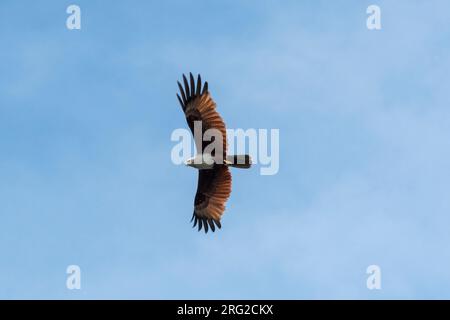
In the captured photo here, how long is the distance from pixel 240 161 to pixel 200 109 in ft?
5.96

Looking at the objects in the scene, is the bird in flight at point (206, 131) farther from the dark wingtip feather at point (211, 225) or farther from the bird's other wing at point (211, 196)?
the dark wingtip feather at point (211, 225)

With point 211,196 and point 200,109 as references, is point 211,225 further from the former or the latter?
point 200,109

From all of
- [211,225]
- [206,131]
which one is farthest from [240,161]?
[211,225]

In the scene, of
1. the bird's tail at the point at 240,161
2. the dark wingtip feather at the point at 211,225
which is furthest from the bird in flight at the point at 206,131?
the dark wingtip feather at the point at 211,225

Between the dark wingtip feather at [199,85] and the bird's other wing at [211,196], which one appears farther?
the bird's other wing at [211,196]

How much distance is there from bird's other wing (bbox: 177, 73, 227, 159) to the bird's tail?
301mm

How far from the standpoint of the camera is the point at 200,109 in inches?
874

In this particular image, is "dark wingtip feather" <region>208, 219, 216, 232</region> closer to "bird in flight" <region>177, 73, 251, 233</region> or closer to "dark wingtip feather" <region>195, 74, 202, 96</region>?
"bird in flight" <region>177, 73, 251, 233</region>

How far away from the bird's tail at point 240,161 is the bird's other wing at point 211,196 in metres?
0.75

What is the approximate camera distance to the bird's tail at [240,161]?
22.0 meters

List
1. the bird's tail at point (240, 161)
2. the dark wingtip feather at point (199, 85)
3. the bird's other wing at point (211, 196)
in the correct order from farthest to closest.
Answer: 1. the bird's other wing at point (211, 196)
2. the dark wingtip feather at point (199, 85)
3. the bird's tail at point (240, 161)

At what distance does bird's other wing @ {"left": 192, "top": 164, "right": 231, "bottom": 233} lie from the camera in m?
23.4
